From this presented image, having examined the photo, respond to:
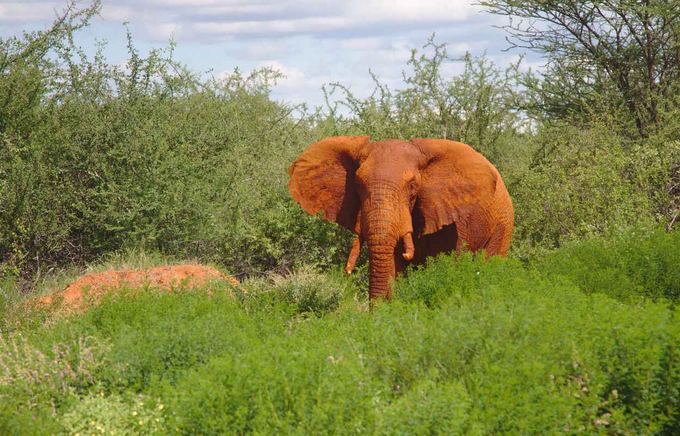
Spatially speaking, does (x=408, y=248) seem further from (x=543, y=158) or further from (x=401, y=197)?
(x=543, y=158)

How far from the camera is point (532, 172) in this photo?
56.0 ft

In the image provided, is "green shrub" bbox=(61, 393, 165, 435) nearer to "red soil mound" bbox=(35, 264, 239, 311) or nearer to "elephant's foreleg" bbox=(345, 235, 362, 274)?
"elephant's foreleg" bbox=(345, 235, 362, 274)

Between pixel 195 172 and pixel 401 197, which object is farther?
pixel 195 172

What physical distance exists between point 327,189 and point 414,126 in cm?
502

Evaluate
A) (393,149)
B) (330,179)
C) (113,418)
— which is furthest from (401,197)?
(113,418)

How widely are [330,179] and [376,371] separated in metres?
4.92

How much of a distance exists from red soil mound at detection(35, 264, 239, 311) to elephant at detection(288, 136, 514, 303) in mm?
1650

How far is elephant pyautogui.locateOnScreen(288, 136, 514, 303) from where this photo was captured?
11.5 metres

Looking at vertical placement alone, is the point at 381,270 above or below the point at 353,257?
below

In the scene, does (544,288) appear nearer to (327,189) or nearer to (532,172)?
→ (327,189)

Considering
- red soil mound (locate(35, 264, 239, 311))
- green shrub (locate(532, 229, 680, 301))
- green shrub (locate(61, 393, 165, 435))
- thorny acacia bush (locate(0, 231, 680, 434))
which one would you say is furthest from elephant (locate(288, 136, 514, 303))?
green shrub (locate(61, 393, 165, 435))

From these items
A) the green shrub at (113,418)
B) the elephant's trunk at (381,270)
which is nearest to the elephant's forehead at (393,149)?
the elephant's trunk at (381,270)

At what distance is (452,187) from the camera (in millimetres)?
12172

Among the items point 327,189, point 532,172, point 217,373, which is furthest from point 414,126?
point 217,373
